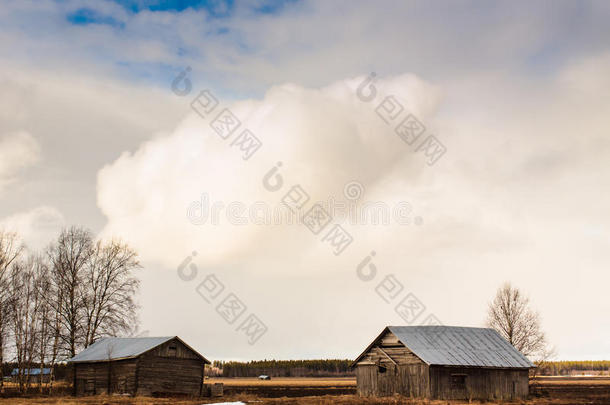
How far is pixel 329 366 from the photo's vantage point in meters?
166

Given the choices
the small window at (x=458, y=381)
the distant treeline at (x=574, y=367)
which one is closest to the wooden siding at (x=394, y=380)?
the small window at (x=458, y=381)

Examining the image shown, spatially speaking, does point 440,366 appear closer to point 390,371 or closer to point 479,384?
→ point 479,384

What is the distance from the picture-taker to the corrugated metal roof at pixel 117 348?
49.1 metres

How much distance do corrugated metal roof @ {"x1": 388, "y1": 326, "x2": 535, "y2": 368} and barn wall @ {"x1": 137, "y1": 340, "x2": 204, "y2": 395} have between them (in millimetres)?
16554

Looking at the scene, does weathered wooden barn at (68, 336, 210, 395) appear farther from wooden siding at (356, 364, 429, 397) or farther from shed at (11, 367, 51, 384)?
wooden siding at (356, 364, 429, 397)

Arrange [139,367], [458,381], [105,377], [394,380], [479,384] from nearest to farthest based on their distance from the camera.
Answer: [458,381] < [479,384] < [394,380] < [139,367] < [105,377]

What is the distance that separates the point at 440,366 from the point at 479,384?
4007 millimetres

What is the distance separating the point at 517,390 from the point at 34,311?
42.2 m

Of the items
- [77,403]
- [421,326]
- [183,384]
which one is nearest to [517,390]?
[421,326]

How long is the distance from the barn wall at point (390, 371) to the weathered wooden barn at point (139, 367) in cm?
1340

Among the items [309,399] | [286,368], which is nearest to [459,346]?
[309,399]

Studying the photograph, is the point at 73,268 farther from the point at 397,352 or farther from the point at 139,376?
the point at 397,352

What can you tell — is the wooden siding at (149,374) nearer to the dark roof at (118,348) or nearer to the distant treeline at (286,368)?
the dark roof at (118,348)

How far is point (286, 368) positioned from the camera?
159000 mm
